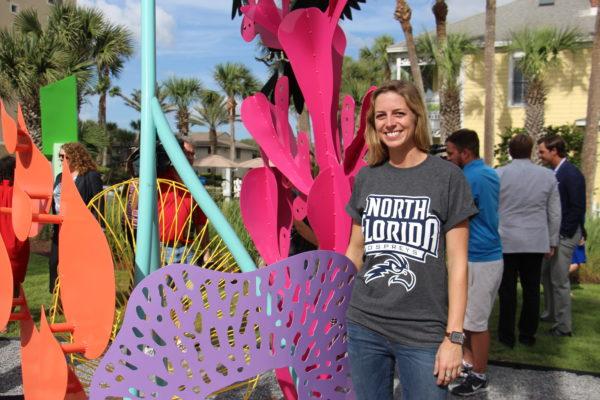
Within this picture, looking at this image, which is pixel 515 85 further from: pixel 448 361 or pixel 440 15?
pixel 448 361

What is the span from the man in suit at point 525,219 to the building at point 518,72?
37.9 feet

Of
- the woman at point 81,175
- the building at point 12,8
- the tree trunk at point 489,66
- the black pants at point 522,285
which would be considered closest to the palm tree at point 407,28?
the tree trunk at point 489,66

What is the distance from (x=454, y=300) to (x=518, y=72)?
53.6 feet

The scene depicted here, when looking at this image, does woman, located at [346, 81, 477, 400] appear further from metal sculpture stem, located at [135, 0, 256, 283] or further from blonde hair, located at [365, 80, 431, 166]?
metal sculpture stem, located at [135, 0, 256, 283]

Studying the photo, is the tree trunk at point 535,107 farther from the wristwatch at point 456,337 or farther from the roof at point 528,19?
the wristwatch at point 456,337

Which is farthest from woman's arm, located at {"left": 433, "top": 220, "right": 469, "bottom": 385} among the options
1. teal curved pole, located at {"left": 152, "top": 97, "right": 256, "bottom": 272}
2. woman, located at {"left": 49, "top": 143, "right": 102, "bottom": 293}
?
woman, located at {"left": 49, "top": 143, "right": 102, "bottom": 293}

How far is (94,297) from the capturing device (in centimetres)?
188

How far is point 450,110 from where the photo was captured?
16.0 metres

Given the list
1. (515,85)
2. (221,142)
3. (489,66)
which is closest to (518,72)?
(515,85)

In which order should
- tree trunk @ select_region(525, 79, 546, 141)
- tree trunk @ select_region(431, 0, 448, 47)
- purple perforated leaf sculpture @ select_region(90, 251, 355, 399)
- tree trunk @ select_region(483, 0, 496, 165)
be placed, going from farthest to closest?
tree trunk @ select_region(525, 79, 546, 141) < tree trunk @ select_region(431, 0, 448, 47) < tree trunk @ select_region(483, 0, 496, 165) < purple perforated leaf sculpture @ select_region(90, 251, 355, 399)

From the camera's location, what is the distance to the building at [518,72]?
1590 cm

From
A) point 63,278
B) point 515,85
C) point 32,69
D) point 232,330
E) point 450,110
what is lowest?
point 232,330

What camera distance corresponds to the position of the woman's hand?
5.73 feet

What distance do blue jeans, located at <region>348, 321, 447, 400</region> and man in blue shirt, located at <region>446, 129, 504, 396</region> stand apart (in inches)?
70.8
